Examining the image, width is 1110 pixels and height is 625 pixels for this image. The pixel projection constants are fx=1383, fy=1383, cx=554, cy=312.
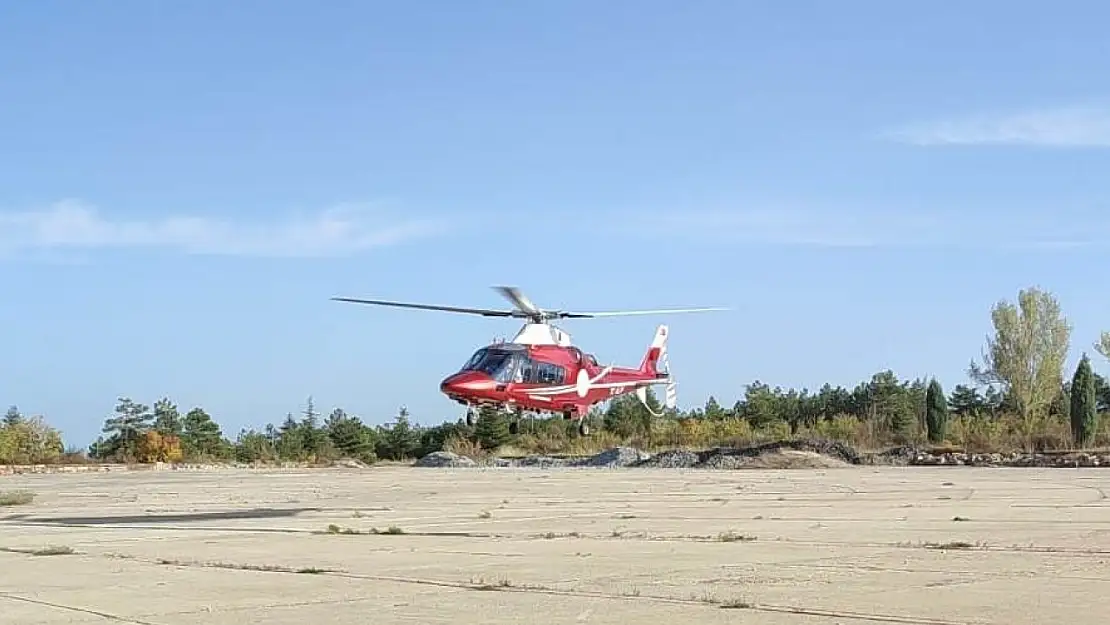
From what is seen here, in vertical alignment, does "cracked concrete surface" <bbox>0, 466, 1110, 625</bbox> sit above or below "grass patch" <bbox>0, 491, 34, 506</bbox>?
below

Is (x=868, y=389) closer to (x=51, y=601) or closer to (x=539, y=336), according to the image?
(x=539, y=336)

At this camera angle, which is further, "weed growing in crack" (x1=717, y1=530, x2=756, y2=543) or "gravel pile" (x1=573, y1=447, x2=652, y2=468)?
"gravel pile" (x1=573, y1=447, x2=652, y2=468)

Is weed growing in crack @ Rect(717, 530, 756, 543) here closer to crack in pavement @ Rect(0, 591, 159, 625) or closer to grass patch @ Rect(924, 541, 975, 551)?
grass patch @ Rect(924, 541, 975, 551)

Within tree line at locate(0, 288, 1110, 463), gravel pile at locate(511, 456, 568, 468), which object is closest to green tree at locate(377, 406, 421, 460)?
tree line at locate(0, 288, 1110, 463)

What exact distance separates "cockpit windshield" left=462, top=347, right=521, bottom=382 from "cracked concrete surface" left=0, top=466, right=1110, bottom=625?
1142 cm

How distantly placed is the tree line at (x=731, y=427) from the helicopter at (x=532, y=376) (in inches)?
291

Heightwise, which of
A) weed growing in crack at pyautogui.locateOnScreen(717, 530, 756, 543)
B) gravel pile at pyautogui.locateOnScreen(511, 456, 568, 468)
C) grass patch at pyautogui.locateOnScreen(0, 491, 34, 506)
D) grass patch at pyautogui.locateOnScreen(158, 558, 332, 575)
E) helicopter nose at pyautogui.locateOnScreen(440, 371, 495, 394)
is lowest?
grass patch at pyautogui.locateOnScreen(158, 558, 332, 575)

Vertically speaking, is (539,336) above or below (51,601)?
above

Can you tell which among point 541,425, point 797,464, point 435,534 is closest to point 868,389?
point 541,425

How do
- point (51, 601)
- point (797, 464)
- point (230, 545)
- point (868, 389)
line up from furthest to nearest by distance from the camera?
point (868, 389)
point (797, 464)
point (230, 545)
point (51, 601)

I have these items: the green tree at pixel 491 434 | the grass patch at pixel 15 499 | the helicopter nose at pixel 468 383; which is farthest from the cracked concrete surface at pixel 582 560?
the green tree at pixel 491 434

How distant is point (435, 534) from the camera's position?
56.6ft

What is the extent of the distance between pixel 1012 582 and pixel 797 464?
34.2 m

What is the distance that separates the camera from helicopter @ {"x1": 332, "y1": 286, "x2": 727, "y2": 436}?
122ft
